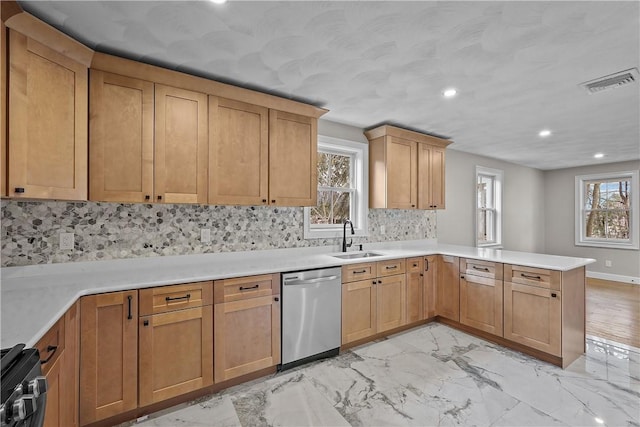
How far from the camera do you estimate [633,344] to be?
3150mm

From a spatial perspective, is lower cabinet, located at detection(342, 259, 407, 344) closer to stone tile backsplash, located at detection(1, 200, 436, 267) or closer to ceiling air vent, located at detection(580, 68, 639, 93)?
stone tile backsplash, located at detection(1, 200, 436, 267)

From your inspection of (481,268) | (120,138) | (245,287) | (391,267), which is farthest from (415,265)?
(120,138)

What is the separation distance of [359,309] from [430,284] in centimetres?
114

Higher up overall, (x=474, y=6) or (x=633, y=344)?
(x=474, y=6)

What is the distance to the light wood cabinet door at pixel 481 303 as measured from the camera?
314 centimetres

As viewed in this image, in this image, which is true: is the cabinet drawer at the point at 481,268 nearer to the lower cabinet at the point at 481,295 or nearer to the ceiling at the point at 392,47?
the lower cabinet at the point at 481,295

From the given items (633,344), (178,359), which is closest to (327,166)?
(178,359)

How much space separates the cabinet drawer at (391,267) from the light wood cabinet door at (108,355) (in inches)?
86.3

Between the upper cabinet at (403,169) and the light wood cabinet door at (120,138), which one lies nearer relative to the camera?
the light wood cabinet door at (120,138)

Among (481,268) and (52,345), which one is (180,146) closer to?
(52,345)

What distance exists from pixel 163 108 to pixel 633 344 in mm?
4946

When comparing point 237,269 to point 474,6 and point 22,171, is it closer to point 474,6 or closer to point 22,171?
point 22,171

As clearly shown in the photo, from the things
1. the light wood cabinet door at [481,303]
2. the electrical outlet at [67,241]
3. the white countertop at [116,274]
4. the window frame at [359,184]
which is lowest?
the light wood cabinet door at [481,303]

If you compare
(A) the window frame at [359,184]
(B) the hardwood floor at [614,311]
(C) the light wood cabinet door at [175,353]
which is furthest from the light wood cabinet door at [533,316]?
(C) the light wood cabinet door at [175,353]
